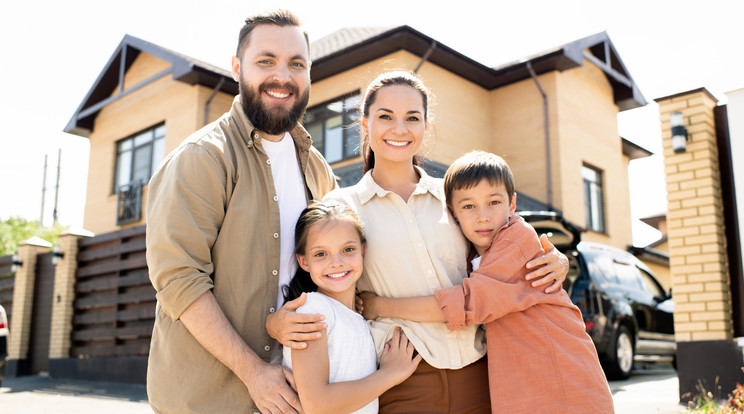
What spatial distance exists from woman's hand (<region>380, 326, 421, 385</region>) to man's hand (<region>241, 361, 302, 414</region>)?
365 mm

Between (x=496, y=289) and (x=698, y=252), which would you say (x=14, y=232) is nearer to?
(x=698, y=252)

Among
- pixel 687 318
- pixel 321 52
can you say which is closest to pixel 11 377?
pixel 321 52

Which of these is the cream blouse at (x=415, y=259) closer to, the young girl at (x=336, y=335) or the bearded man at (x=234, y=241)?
the young girl at (x=336, y=335)

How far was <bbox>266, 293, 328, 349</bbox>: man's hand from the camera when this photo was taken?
2.21m

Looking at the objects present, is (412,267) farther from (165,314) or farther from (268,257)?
(165,314)

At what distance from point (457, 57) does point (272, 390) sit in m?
13.2

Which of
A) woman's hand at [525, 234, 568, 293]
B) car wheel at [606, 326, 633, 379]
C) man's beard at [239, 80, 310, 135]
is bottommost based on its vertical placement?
car wheel at [606, 326, 633, 379]

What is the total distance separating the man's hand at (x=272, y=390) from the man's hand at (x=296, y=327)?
119 mm

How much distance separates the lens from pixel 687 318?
22.8 feet

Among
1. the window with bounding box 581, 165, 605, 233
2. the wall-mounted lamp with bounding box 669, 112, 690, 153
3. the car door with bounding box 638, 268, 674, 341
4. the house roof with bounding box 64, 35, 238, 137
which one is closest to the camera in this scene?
the wall-mounted lamp with bounding box 669, 112, 690, 153

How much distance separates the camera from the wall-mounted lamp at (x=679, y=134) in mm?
7168

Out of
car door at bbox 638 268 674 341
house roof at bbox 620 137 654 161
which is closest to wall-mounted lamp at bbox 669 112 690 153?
car door at bbox 638 268 674 341

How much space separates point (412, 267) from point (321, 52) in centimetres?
1406

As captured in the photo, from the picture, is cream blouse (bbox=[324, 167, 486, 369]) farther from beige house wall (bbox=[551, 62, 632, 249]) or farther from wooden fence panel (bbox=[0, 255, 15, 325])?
wooden fence panel (bbox=[0, 255, 15, 325])
